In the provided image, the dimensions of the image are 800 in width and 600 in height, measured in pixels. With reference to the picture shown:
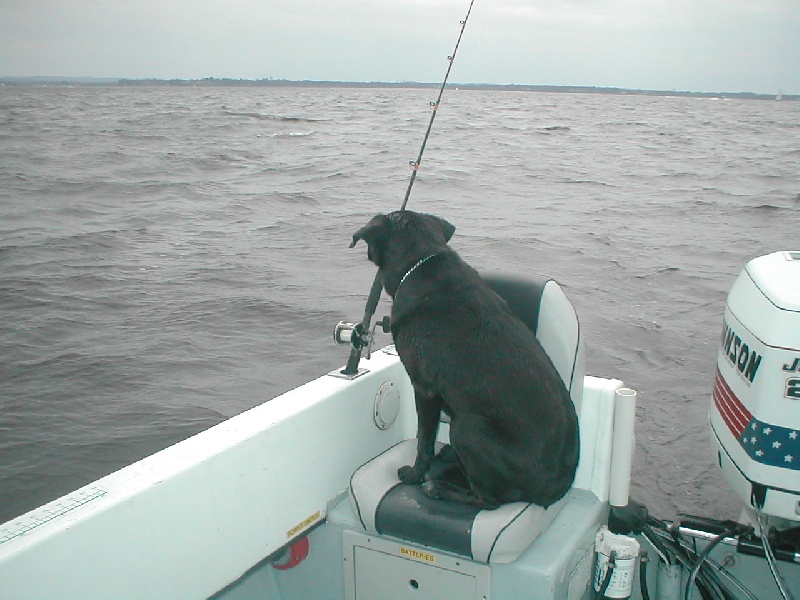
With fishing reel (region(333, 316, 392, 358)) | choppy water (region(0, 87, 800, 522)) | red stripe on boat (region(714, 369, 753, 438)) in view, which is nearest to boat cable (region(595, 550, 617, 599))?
red stripe on boat (region(714, 369, 753, 438))

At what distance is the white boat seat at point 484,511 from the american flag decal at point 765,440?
554 mm

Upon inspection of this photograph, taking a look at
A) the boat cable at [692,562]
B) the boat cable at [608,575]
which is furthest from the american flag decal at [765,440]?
the boat cable at [608,575]

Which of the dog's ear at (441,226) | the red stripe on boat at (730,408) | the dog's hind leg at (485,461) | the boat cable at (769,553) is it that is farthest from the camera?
the dog's ear at (441,226)

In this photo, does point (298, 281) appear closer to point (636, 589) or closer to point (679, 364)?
point (679, 364)

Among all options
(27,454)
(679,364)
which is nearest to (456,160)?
(679,364)

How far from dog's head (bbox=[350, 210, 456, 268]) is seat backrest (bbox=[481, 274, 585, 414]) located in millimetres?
305

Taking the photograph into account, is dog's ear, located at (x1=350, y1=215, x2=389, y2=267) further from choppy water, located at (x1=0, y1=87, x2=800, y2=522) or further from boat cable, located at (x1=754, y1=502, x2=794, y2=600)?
choppy water, located at (x1=0, y1=87, x2=800, y2=522)

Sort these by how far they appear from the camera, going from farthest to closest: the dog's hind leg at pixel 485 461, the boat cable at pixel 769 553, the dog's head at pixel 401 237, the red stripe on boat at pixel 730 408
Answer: the dog's head at pixel 401 237
the red stripe on boat at pixel 730 408
the dog's hind leg at pixel 485 461
the boat cable at pixel 769 553

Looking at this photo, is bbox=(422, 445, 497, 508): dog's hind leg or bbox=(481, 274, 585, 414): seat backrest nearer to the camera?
bbox=(422, 445, 497, 508): dog's hind leg

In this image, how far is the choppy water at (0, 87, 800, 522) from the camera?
21.4 ft

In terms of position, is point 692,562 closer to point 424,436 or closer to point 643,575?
point 643,575

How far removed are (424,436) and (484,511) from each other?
1.28 feet

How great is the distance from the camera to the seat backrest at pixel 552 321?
2.75m

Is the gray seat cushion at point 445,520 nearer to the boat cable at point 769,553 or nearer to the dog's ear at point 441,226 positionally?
the boat cable at point 769,553
